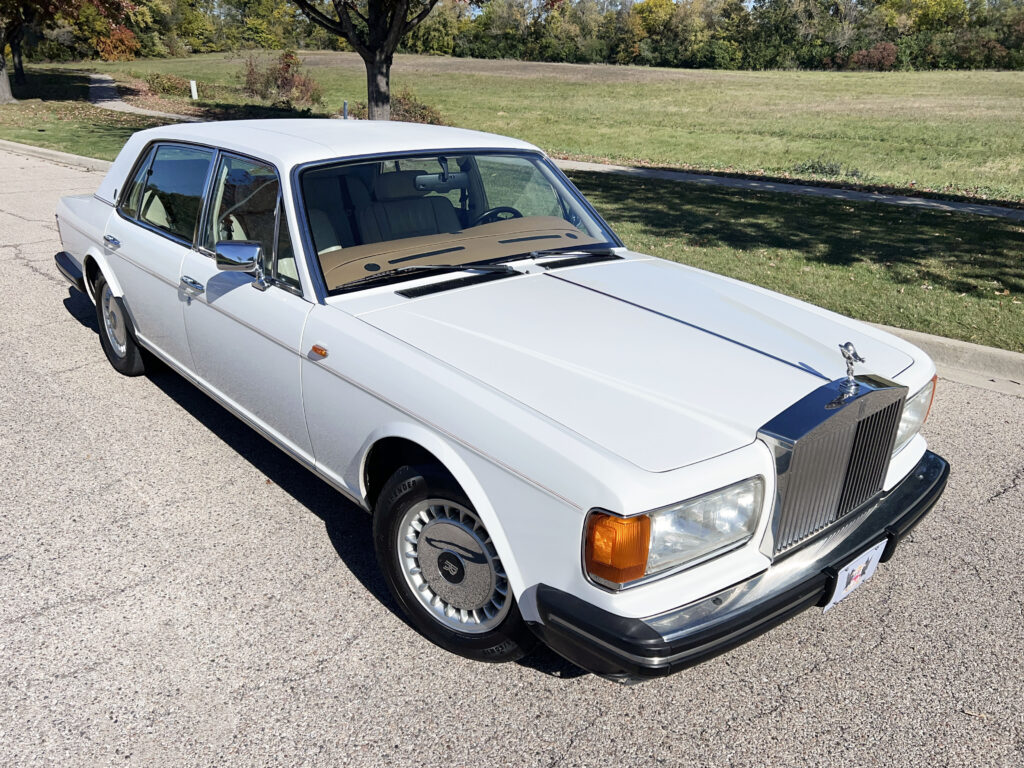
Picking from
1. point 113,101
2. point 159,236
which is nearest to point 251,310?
point 159,236

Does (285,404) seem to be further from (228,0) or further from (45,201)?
(228,0)

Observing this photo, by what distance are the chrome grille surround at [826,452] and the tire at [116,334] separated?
402 centimetres

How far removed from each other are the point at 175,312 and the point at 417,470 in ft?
6.79

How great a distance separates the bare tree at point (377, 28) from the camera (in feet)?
51.1

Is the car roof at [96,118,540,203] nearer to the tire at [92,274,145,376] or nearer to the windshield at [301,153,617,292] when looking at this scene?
the windshield at [301,153,617,292]

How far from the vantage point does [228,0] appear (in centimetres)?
8519

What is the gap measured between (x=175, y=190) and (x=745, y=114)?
35053 mm

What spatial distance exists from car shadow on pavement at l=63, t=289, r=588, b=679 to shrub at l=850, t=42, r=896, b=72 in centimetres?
7234

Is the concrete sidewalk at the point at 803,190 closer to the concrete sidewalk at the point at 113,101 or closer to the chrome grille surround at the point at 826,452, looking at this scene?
the chrome grille surround at the point at 826,452

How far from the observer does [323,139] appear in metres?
3.73

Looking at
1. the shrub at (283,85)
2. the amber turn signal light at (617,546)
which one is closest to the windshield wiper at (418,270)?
the amber turn signal light at (617,546)

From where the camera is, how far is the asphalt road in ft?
8.30

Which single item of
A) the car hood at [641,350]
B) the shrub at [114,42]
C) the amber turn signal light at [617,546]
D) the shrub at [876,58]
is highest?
the shrub at [876,58]

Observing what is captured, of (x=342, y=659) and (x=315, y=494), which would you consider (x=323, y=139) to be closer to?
(x=315, y=494)
